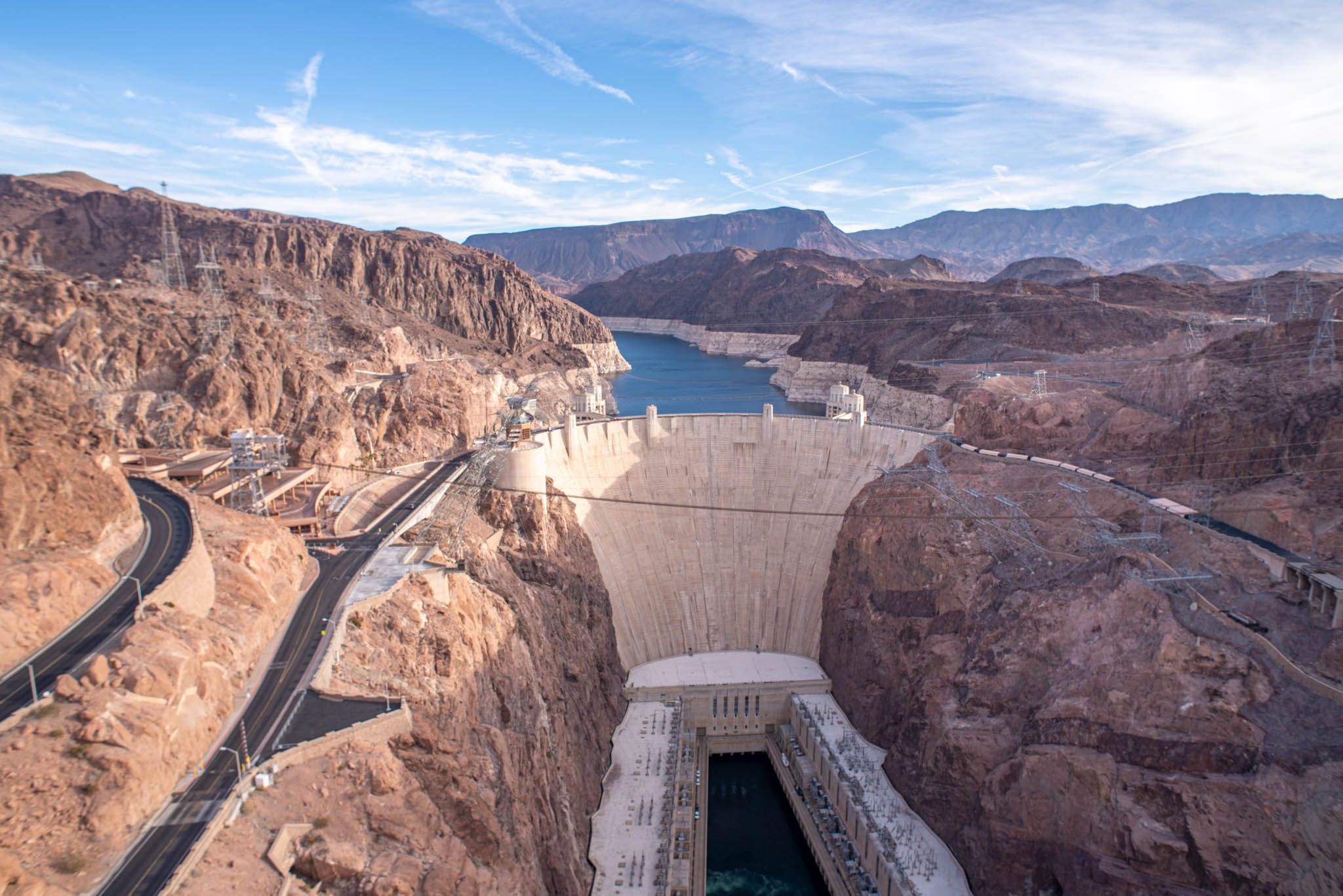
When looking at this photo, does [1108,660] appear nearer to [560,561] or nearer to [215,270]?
[560,561]

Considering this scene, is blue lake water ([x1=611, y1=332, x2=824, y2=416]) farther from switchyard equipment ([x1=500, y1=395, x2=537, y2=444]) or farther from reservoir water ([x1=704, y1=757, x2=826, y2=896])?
reservoir water ([x1=704, y1=757, x2=826, y2=896])

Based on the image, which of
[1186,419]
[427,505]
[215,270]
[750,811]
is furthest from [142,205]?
[1186,419]

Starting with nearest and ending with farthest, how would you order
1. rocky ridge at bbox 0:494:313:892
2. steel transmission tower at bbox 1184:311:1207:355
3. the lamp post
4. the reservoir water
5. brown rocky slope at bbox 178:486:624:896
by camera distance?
1. rocky ridge at bbox 0:494:313:892
2. brown rocky slope at bbox 178:486:624:896
3. the lamp post
4. the reservoir water
5. steel transmission tower at bbox 1184:311:1207:355

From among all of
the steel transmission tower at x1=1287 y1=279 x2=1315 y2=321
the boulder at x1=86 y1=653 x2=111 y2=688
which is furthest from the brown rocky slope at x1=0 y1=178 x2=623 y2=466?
the steel transmission tower at x1=1287 y1=279 x2=1315 y2=321

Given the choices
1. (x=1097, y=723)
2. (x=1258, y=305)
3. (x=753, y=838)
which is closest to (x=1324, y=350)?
(x=1097, y=723)

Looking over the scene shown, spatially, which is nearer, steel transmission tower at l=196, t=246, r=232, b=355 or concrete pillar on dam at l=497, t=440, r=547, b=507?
concrete pillar on dam at l=497, t=440, r=547, b=507

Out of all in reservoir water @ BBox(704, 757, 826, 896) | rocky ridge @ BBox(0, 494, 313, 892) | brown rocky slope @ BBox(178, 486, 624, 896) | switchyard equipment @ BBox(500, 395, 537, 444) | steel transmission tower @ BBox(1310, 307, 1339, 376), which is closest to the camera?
rocky ridge @ BBox(0, 494, 313, 892)
